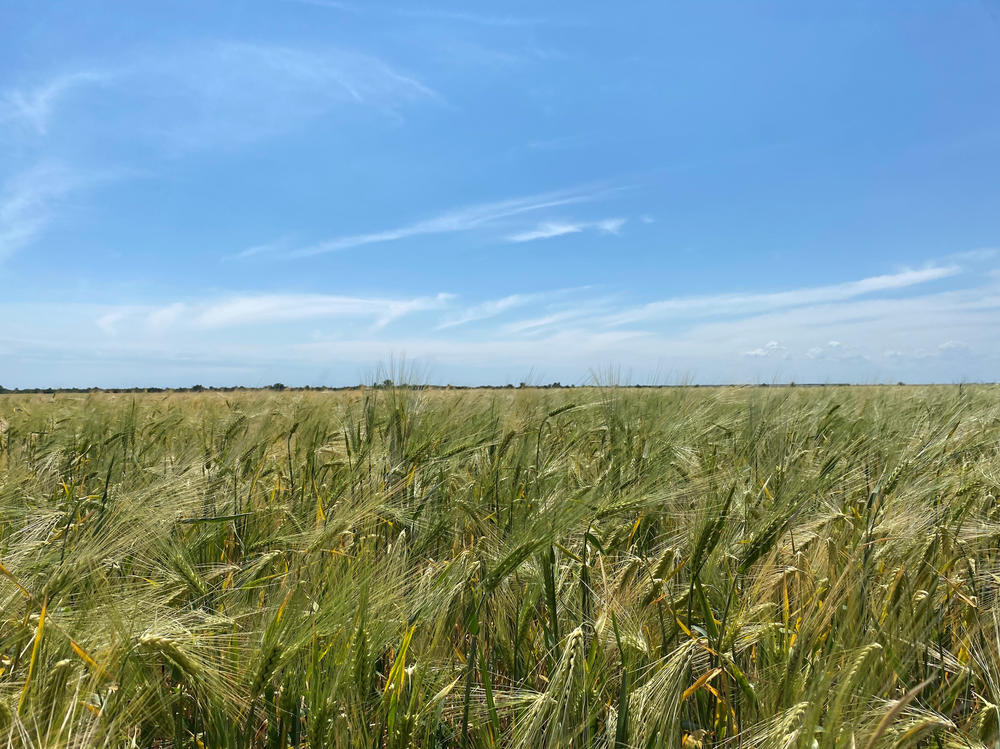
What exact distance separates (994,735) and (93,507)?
2971 millimetres

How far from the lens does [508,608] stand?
1691 millimetres

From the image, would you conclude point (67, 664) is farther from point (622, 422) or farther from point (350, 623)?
point (622, 422)

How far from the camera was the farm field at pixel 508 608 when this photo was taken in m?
1.11

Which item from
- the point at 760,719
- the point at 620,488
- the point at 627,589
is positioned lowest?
the point at 760,719

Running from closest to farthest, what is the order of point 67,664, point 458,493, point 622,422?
point 67,664 < point 458,493 < point 622,422

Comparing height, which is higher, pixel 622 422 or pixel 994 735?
pixel 622 422

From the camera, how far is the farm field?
3.63 feet

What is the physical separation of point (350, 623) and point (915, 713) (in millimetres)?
1138

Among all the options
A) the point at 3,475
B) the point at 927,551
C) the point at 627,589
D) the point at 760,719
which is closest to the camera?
the point at 760,719

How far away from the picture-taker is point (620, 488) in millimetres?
2182

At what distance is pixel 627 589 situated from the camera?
4.94 ft

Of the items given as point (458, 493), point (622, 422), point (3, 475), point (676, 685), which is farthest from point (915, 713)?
point (3, 475)

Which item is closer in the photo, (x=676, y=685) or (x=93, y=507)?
(x=676, y=685)

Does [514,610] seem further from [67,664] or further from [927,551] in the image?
[927,551]
